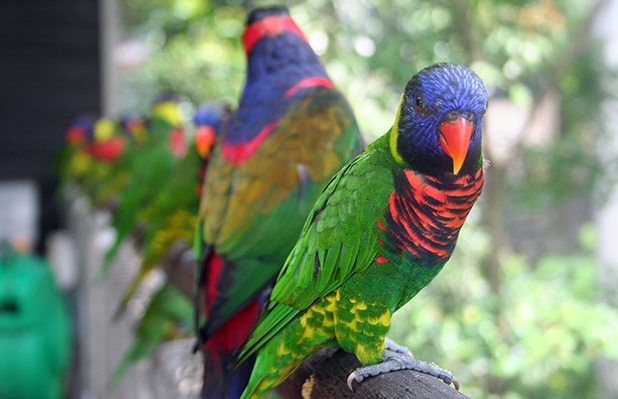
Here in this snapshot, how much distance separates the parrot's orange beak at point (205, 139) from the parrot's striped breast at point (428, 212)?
1072 mm

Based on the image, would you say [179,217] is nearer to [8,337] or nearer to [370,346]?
[370,346]

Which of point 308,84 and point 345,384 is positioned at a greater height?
point 308,84

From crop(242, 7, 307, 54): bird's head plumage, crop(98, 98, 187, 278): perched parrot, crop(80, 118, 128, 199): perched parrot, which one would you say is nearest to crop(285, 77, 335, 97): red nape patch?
crop(242, 7, 307, 54): bird's head plumage

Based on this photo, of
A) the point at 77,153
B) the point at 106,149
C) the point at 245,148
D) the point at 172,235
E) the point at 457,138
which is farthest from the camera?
the point at 77,153

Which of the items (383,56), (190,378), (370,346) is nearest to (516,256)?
(383,56)

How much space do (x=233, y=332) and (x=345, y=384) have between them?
0.23 metres

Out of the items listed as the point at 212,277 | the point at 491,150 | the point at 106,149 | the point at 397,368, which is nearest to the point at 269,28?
the point at 212,277

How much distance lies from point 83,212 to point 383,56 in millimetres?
2050

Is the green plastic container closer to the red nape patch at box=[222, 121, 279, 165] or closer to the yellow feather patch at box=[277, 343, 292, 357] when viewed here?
the red nape patch at box=[222, 121, 279, 165]

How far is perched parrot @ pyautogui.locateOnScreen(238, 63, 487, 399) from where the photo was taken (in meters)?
0.56

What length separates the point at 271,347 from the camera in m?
0.72

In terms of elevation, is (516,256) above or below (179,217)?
below

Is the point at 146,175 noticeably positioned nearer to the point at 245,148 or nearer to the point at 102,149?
the point at 245,148

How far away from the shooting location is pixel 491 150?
9.37 ft
